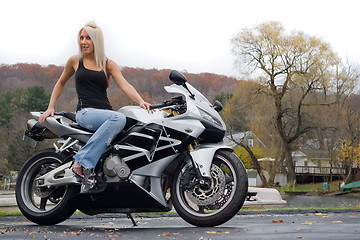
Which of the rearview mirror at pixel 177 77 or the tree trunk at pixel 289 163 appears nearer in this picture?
the rearview mirror at pixel 177 77

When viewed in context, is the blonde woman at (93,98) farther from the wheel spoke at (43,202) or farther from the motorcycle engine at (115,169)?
the wheel spoke at (43,202)

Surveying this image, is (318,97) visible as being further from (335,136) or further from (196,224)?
(196,224)

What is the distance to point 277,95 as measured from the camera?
162ft

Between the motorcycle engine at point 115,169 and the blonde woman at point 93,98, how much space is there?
0.41ft

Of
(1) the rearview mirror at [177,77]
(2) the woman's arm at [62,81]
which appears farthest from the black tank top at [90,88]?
(1) the rearview mirror at [177,77]

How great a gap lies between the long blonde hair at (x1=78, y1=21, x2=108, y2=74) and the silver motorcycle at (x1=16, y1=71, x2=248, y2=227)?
0.56m

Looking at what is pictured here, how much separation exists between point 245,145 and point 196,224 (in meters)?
46.1

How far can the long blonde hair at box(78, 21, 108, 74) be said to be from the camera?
6.03 metres

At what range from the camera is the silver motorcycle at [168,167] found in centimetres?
558

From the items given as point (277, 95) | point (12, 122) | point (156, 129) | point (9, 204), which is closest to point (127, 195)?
point (156, 129)

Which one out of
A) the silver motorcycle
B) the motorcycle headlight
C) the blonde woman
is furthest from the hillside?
the motorcycle headlight

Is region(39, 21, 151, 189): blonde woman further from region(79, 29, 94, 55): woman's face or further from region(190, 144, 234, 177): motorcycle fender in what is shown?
region(190, 144, 234, 177): motorcycle fender

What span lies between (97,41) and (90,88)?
1.56 ft

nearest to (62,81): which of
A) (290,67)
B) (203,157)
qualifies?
(203,157)
